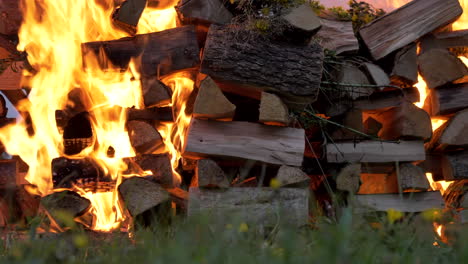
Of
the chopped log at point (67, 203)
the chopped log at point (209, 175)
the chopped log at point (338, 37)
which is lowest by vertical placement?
the chopped log at point (67, 203)

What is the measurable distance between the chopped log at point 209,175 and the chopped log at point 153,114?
15.4 inches

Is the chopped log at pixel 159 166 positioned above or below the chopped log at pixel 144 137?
below

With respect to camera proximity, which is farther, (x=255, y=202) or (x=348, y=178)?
(x=348, y=178)

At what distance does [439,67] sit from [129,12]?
6.51ft

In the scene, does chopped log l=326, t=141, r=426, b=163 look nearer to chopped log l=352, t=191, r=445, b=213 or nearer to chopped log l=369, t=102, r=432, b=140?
chopped log l=369, t=102, r=432, b=140

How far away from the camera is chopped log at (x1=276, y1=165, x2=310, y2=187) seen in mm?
2600

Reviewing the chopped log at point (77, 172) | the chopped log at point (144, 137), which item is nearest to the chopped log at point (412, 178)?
the chopped log at point (144, 137)

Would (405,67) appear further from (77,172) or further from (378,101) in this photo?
(77,172)

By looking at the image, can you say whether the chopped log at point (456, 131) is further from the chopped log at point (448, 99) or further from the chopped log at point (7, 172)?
the chopped log at point (7, 172)

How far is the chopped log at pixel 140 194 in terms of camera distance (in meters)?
2.41

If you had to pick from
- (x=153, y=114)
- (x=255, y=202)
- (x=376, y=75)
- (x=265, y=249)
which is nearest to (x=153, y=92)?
(x=153, y=114)

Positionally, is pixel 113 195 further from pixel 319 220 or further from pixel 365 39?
pixel 365 39

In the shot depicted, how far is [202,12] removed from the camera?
8.91ft

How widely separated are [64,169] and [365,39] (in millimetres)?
2004
